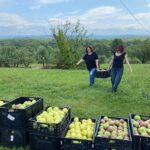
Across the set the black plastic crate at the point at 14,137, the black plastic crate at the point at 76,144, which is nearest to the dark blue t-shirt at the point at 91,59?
the black plastic crate at the point at 14,137

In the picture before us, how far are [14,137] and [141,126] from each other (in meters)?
1.96

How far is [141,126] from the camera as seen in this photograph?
169 inches

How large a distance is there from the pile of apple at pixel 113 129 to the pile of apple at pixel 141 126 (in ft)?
0.48

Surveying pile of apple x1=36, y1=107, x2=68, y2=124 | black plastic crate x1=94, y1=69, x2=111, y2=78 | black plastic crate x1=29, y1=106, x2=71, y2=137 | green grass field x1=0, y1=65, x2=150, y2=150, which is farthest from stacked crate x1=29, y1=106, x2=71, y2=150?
black plastic crate x1=94, y1=69, x2=111, y2=78

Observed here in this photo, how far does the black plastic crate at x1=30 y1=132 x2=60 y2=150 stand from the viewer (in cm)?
406

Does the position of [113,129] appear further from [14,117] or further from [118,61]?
[118,61]

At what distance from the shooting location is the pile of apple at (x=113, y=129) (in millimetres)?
3961

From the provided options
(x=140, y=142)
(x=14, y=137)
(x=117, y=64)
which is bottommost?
(x=14, y=137)

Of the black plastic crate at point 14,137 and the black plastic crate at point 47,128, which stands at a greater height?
the black plastic crate at point 47,128

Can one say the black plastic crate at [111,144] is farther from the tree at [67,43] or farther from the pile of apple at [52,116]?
the tree at [67,43]

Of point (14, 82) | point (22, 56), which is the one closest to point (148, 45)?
point (22, 56)

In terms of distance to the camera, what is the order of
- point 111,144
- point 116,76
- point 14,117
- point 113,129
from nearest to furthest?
point 111,144 < point 113,129 < point 14,117 < point 116,76

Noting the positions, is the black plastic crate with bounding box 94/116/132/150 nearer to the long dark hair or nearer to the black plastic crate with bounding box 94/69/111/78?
the long dark hair

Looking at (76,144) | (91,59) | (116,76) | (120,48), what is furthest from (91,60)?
(76,144)
